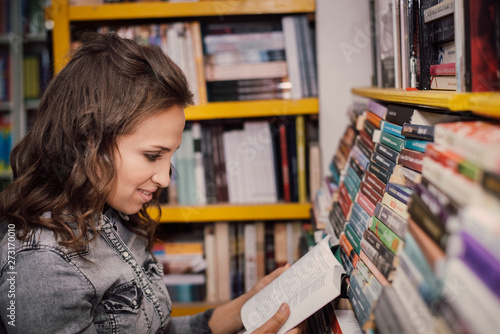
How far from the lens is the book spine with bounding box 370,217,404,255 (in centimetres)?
71

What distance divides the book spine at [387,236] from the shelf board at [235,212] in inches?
34.6

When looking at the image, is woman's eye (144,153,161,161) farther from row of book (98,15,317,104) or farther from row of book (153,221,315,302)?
→ row of book (153,221,315,302)

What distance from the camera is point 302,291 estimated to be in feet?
2.94

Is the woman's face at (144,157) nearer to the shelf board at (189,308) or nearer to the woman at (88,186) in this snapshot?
the woman at (88,186)

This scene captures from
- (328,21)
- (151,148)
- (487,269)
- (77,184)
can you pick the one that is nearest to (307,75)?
(328,21)

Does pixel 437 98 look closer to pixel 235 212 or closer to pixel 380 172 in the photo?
pixel 380 172

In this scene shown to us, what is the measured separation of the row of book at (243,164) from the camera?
69.7 inches

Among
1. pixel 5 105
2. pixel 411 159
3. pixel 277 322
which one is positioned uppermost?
pixel 5 105

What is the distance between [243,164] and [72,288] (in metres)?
1.04

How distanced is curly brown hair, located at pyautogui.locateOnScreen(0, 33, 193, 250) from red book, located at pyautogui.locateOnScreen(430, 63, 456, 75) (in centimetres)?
55

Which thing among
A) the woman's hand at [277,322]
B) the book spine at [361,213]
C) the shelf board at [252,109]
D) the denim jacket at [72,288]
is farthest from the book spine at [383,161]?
the shelf board at [252,109]

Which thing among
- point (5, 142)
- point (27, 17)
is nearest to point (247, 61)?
point (27, 17)

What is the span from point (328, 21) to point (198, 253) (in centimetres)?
105

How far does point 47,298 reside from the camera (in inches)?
31.7
